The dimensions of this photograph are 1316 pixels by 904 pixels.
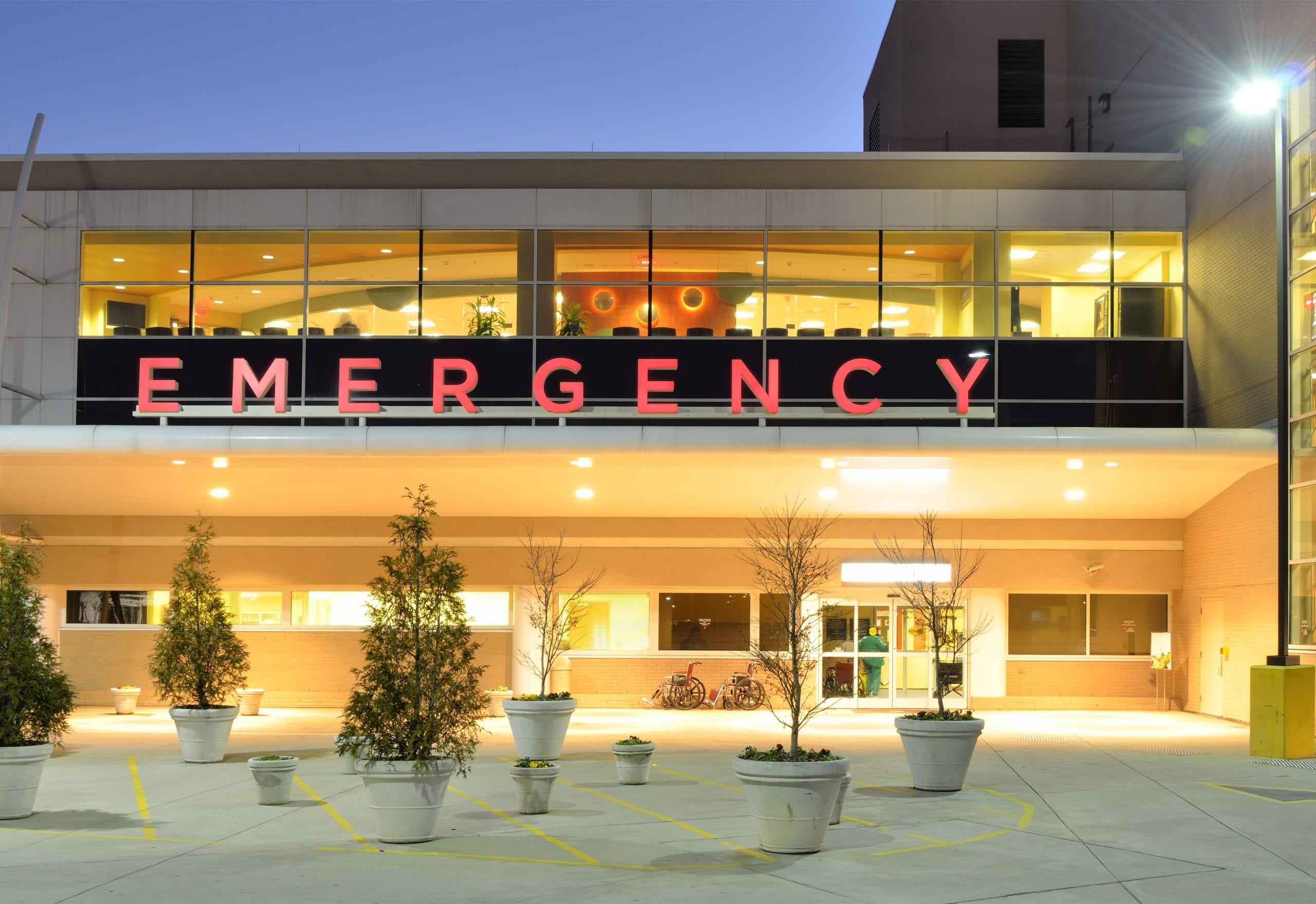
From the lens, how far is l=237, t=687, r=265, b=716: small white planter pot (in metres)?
29.2

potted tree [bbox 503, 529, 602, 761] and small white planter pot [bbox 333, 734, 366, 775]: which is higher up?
potted tree [bbox 503, 529, 602, 761]

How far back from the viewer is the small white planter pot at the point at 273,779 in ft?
52.4

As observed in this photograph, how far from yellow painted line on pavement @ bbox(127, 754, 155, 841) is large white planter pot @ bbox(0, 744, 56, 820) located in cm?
123

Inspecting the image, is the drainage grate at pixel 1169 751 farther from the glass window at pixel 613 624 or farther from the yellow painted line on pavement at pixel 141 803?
the yellow painted line on pavement at pixel 141 803

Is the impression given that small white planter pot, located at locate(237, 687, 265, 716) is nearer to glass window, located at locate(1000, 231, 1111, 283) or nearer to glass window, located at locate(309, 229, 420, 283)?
glass window, located at locate(309, 229, 420, 283)

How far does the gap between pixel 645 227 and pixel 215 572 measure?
12769 millimetres

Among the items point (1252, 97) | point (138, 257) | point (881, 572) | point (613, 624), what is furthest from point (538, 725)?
point (138, 257)

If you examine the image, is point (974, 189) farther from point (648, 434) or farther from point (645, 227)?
point (648, 434)

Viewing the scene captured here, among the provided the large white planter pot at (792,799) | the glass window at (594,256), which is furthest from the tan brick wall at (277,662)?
the large white planter pot at (792,799)

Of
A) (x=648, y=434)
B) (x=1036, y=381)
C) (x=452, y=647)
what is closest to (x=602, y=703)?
(x=648, y=434)

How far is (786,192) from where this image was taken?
30.0 m

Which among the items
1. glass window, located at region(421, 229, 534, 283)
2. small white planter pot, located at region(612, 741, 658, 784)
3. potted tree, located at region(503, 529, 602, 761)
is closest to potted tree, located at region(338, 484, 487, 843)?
small white planter pot, located at region(612, 741, 658, 784)

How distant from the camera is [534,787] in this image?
15367mm

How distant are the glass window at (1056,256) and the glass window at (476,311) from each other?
1077 centimetres
